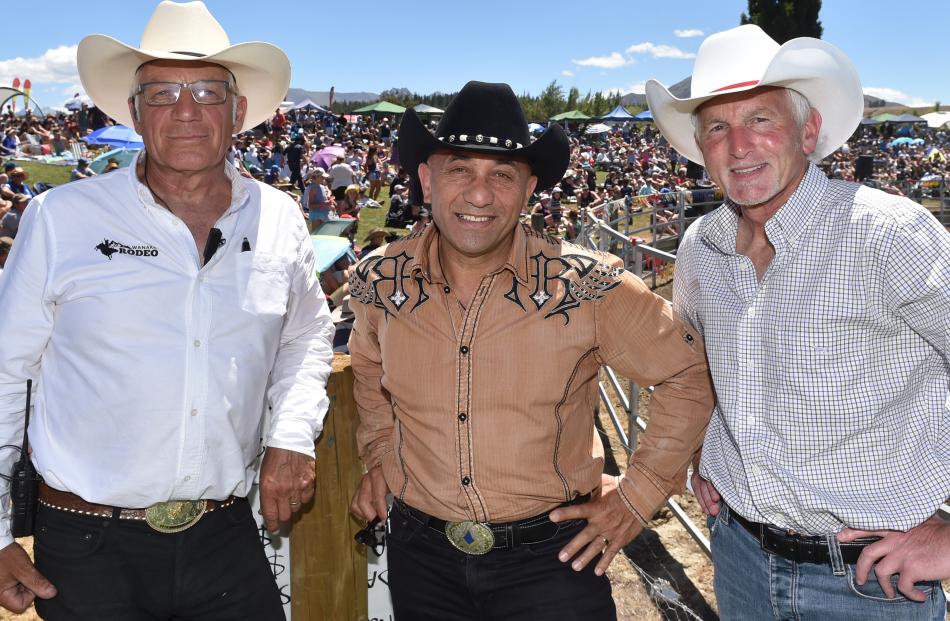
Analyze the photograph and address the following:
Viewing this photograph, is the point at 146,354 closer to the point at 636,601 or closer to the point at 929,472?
the point at 929,472

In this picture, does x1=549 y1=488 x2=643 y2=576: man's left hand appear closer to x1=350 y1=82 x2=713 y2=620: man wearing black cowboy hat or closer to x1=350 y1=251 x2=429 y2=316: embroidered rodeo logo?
x1=350 y1=82 x2=713 y2=620: man wearing black cowboy hat

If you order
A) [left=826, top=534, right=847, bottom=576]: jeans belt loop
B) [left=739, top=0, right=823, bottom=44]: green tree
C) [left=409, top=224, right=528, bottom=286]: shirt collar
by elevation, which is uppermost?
[left=739, top=0, right=823, bottom=44]: green tree

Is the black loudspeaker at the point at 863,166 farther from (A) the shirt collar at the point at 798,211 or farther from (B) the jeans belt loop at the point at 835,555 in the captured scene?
(B) the jeans belt loop at the point at 835,555

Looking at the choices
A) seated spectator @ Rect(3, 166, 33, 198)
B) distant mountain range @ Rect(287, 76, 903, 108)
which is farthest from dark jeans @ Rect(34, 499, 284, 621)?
distant mountain range @ Rect(287, 76, 903, 108)

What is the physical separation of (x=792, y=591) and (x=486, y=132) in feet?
5.18

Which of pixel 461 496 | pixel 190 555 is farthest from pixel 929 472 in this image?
pixel 190 555

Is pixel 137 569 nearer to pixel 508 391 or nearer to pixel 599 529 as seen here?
pixel 508 391

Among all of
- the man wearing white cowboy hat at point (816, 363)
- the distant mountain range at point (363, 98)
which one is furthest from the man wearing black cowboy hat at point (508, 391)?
the distant mountain range at point (363, 98)

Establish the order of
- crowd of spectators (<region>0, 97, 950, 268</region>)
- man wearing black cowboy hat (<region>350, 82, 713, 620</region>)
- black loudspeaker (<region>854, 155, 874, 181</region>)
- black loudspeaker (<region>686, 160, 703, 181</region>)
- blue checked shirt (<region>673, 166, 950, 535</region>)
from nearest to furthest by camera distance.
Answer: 1. blue checked shirt (<region>673, 166, 950, 535</region>)
2. man wearing black cowboy hat (<region>350, 82, 713, 620</region>)
3. crowd of spectators (<region>0, 97, 950, 268</region>)
4. black loudspeaker (<region>686, 160, 703, 181</region>)
5. black loudspeaker (<region>854, 155, 874, 181</region>)

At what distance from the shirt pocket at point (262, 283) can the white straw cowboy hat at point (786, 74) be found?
55.2 inches

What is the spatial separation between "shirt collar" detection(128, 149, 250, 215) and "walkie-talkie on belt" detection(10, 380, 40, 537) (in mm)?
668

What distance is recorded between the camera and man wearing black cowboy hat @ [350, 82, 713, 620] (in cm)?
221

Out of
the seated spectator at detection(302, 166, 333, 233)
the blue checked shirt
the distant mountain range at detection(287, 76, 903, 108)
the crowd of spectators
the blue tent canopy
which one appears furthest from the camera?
the distant mountain range at detection(287, 76, 903, 108)

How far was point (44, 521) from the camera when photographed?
86.5 inches
